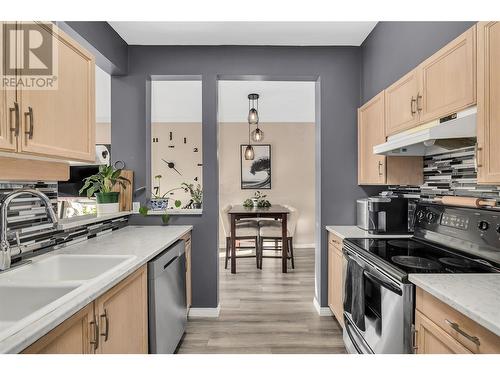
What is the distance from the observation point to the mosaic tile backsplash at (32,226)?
147 centimetres

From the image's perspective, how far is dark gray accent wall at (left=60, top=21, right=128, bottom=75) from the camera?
203cm

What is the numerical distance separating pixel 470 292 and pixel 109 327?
1.48m

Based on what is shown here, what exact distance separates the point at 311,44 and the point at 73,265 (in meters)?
2.69

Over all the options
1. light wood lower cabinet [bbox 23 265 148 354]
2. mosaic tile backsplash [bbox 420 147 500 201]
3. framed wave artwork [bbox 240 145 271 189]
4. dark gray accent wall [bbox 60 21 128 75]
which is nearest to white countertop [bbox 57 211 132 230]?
light wood lower cabinet [bbox 23 265 148 354]

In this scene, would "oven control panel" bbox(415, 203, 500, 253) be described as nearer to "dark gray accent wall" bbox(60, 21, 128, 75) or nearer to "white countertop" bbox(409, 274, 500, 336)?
"white countertop" bbox(409, 274, 500, 336)

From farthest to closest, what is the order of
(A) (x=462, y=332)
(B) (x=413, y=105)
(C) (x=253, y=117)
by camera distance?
(C) (x=253, y=117) < (B) (x=413, y=105) < (A) (x=462, y=332)

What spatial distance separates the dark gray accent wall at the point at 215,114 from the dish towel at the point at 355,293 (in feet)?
2.56

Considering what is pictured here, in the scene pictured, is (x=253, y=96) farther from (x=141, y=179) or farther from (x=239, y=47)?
(x=141, y=179)

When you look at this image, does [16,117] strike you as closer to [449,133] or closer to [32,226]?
[32,226]

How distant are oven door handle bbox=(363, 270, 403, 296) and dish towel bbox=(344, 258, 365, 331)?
0.26ft

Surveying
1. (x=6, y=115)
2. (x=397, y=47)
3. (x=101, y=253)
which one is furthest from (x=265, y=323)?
(x=397, y=47)

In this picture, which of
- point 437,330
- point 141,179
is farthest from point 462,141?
point 141,179

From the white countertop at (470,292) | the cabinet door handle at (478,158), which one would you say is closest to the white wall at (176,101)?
the cabinet door handle at (478,158)

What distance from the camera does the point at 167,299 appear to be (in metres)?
1.90
